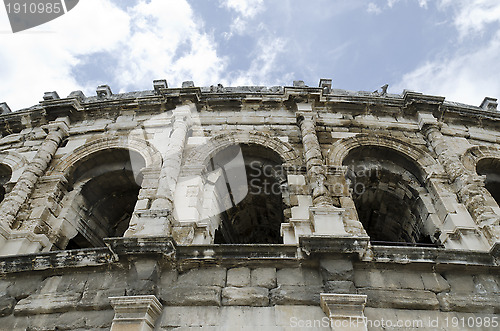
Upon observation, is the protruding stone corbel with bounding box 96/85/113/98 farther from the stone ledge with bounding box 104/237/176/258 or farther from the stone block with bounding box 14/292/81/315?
the stone block with bounding box 14/292/81/315

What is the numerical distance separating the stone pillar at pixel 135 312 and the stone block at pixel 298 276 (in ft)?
5.63

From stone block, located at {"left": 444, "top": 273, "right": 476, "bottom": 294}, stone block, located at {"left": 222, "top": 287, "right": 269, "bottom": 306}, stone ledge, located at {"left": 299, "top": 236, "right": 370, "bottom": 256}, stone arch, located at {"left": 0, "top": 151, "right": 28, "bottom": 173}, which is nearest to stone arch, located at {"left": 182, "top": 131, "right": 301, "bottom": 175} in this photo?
stone ledge, located at {"left": 299, "top": 236, "right": 370, "bottom": 256}

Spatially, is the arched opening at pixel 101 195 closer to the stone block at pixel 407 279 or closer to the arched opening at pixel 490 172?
the stone block at pixel 407 279

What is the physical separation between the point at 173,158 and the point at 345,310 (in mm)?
4177

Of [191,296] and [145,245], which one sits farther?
[145,245]

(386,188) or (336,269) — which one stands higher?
(386,188)

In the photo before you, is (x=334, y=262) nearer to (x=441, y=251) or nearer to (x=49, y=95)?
(x=441, y=251)

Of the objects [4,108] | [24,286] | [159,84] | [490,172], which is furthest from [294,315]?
[4,108]

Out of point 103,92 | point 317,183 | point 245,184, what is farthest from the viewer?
point 103,92

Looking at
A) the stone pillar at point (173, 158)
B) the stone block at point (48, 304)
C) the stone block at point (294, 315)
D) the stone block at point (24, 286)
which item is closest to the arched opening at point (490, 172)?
the stone block at point (294, 315)

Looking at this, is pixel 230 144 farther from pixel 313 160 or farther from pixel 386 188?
pixel 386 188

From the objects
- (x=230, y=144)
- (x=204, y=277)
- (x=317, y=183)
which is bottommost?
(x=204, y=277)

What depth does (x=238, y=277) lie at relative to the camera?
527cm

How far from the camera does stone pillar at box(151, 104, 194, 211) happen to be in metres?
6.31
